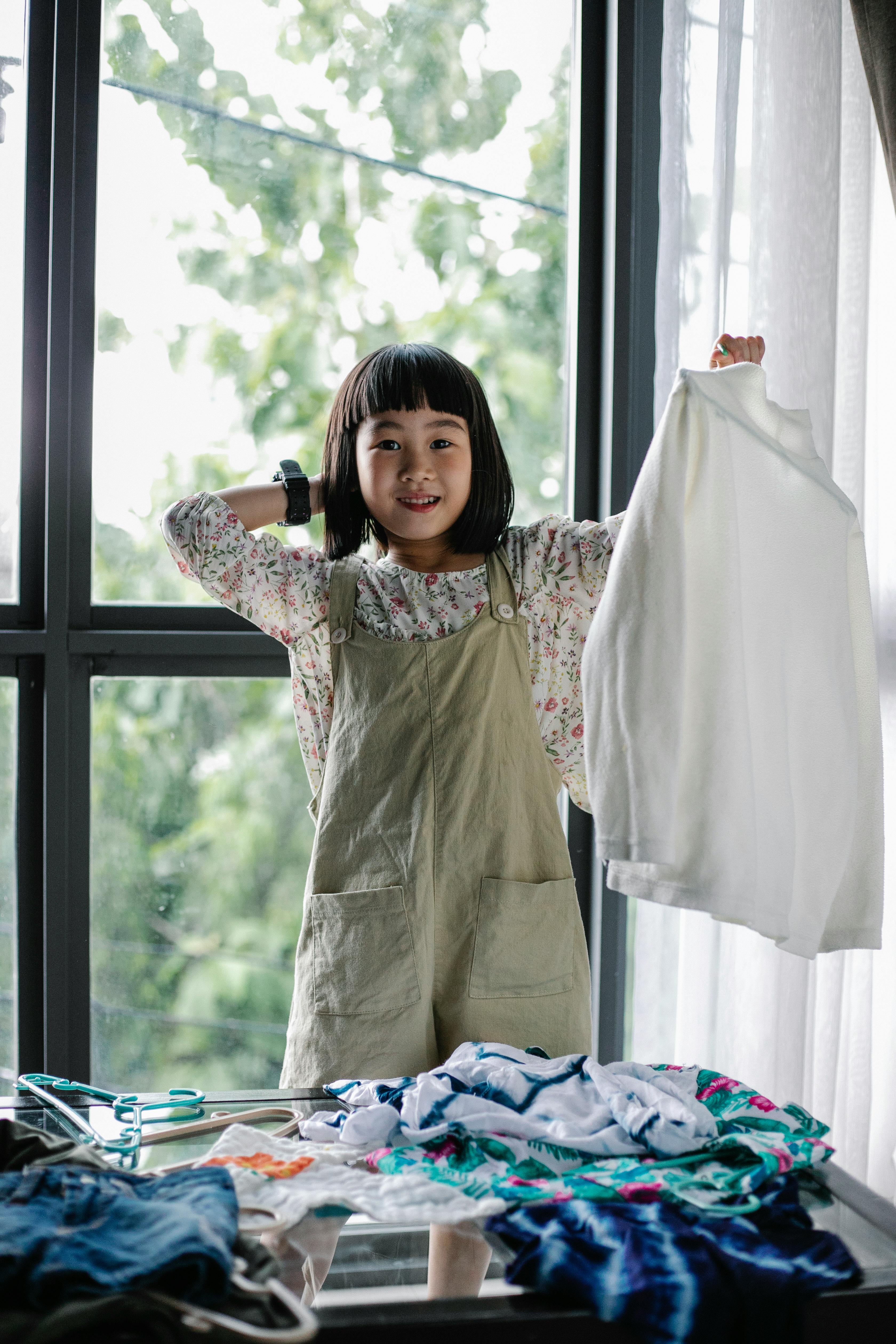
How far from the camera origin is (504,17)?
5.90ft

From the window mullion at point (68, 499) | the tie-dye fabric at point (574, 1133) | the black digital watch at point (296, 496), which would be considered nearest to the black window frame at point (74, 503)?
the window mullion at point (68, 499)

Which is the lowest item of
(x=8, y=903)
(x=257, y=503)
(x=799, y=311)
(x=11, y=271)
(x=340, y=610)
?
(x=8, y=903)

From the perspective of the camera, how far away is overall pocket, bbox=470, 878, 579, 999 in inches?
46.2

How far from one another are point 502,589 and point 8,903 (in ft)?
3.11

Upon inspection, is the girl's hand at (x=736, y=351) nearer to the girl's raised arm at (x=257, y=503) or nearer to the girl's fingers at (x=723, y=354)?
the girl's fingers at (x=723, y=354)

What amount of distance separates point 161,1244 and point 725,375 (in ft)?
2.70

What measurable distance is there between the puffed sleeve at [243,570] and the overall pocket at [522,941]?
377 mm

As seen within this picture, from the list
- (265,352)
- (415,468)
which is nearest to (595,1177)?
(415,468)

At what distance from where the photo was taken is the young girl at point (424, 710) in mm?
1172

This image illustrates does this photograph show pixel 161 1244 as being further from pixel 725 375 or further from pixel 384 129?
pixel 384 129

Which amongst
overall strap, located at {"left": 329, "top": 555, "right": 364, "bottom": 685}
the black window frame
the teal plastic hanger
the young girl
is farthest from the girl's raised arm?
the teal plastic hanger

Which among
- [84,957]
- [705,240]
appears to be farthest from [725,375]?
→ [84,957]

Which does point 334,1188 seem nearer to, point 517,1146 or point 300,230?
point 517,1146

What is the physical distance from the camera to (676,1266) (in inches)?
25.8
